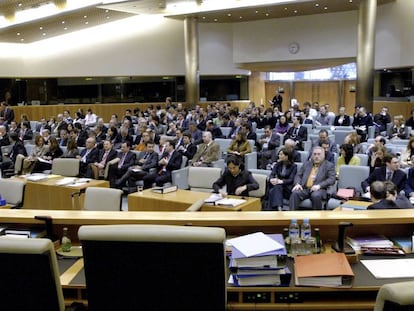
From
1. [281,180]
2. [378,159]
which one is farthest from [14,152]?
[378,159]

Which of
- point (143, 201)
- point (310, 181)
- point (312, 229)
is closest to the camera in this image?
point (312, 229)

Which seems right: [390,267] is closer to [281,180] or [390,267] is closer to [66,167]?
[281,180]

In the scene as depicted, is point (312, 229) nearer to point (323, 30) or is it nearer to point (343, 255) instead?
point (343, 255)

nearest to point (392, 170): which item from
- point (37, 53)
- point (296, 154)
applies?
point (296, 154)

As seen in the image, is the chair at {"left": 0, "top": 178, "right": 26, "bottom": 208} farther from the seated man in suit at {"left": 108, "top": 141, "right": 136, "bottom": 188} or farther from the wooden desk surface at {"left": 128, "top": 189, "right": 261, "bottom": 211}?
the seated man in suit at {"left": 108, "top": 141, "right": 136, "bottom": 188}

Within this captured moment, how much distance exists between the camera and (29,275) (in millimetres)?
1703

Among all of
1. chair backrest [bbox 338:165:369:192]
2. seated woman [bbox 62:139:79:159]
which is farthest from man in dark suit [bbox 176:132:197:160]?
chair backrest [bbox 338:165:369:192]

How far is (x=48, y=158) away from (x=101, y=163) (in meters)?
1.23

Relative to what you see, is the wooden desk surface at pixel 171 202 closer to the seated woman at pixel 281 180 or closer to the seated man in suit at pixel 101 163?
the seated woman at pixel 281 180

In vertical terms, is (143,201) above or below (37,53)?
below

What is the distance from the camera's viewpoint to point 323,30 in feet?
61.3

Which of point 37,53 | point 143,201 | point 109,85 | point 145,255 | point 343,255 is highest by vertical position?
point 37,53

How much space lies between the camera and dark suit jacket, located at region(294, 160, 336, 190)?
612 centimetres

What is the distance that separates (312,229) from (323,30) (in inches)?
685
